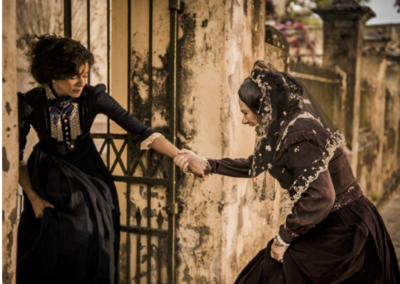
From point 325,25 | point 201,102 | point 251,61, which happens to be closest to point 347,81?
point 325,25

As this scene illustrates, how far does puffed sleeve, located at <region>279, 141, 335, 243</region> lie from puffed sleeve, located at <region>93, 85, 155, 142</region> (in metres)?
1.31

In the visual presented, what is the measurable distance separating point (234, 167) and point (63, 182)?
3.60ft

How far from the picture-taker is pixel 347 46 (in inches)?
322

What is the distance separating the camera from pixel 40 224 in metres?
3.53

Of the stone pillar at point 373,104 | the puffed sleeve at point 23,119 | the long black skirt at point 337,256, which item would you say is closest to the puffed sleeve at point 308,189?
the long black skirt at point 337,256

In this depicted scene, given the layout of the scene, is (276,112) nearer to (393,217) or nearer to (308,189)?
(308,189)

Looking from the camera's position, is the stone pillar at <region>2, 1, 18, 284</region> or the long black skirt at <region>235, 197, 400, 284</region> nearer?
the stone pillar at <region>2, 1, 18, 284</region>

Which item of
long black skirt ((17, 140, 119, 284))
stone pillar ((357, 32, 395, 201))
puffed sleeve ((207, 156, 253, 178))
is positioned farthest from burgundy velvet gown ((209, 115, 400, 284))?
stone pillar ((357, 32, 395, 201))

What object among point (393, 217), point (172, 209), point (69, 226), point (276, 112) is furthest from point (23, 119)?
point (393, 217)

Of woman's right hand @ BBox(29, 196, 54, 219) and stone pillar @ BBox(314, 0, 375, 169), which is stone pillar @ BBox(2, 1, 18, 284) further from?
stone pillar @ BBox(314, 0, 375, 169)

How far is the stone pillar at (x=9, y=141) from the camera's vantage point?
2.66m

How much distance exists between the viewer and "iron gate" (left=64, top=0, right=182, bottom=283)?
4219 mm

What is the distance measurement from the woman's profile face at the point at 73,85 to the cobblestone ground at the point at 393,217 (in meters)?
4.60

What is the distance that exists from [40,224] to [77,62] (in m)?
1.05
